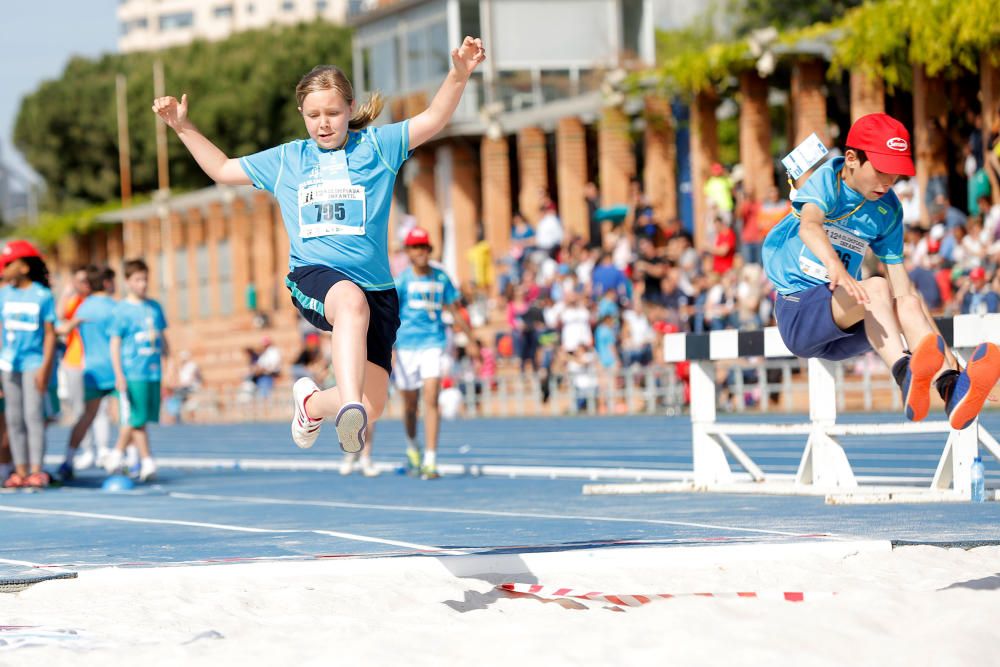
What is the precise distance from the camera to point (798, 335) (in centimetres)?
827

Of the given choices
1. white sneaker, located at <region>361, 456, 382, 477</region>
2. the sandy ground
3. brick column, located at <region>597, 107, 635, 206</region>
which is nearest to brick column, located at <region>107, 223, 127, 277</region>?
brick column, located at <region>597, 107, 635, 206</region>

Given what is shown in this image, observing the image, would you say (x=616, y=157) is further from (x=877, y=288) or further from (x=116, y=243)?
(x=116, y=243)

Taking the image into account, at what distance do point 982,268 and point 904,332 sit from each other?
1217 centimetres

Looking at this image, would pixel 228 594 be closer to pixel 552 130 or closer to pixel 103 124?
pixel 552 130

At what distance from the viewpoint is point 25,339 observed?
1373 cm

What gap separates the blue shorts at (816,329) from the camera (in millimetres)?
8094

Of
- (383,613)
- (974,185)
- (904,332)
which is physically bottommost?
(383,613)

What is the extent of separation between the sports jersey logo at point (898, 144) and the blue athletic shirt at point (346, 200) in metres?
2.24

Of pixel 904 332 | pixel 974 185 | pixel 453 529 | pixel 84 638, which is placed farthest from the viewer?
pixel 974 185

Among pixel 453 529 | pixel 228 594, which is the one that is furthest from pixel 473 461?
pixel 228 594

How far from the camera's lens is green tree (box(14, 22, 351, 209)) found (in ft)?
234

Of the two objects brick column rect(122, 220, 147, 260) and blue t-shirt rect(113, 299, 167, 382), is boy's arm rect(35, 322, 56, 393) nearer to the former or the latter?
blue t-shirt rect(113, 299, 167, 382)

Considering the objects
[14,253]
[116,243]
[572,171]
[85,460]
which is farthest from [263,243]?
[14,253]

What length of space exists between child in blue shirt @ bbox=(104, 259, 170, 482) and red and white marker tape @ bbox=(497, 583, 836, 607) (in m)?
8.61
